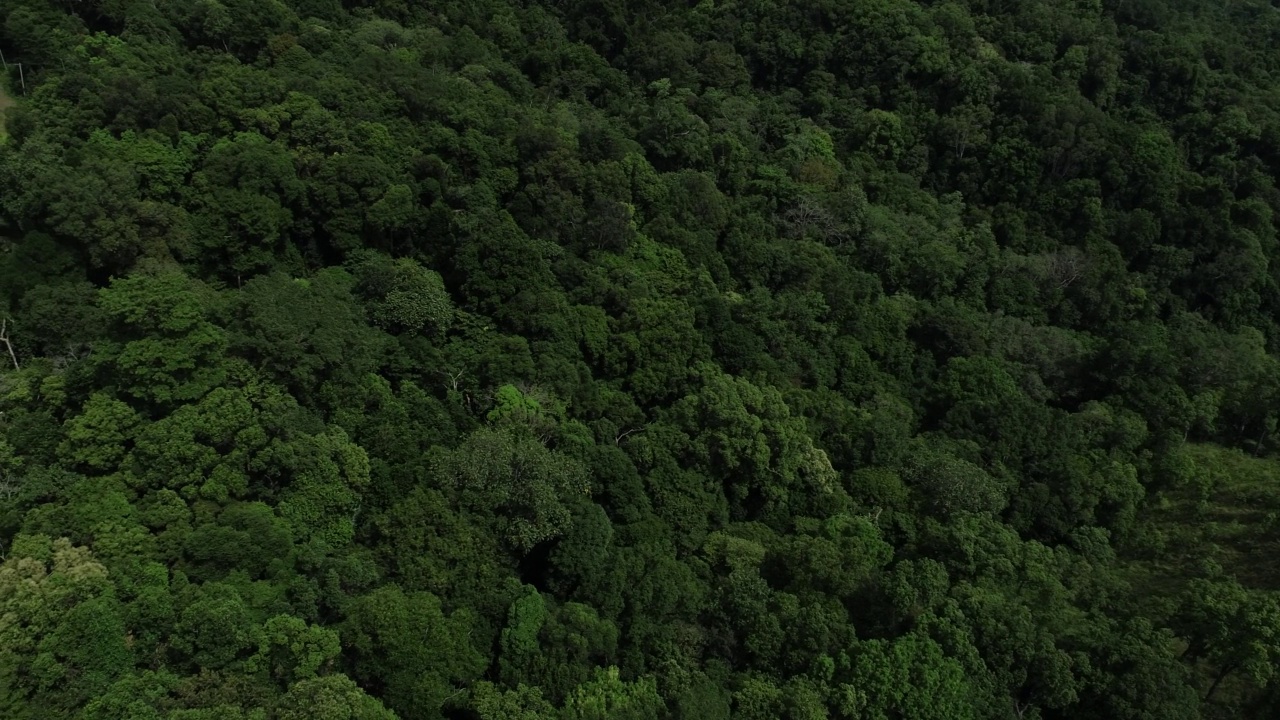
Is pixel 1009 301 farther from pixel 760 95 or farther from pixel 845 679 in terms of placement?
pixel 845 679

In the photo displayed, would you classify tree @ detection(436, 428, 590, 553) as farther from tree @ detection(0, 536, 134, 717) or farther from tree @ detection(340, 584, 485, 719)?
tree @ detection(0, 536, 134, 717)

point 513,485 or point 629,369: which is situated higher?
point 513,485

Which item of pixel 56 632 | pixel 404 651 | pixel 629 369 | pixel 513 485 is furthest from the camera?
pixel 629 369

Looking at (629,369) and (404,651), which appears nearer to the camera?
(404,651)

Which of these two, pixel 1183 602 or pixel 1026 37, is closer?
pixel 1183 602

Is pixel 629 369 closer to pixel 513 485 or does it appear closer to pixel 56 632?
pixel 513 485

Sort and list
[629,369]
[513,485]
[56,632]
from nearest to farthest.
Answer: [56,632]
[513,485]
[629,369]

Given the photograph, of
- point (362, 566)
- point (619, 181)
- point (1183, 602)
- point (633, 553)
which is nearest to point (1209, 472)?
point (1183, 602)

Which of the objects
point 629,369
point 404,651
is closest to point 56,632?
point 404,651
